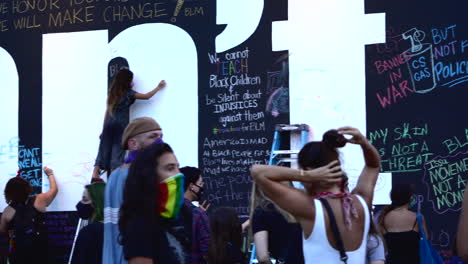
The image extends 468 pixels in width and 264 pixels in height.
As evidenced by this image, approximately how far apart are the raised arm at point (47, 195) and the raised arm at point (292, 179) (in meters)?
5.99

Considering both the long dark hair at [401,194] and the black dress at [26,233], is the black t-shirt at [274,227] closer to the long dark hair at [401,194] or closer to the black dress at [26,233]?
the long dark hair at [401,194]

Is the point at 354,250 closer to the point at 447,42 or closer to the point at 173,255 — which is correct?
the point at 173,255

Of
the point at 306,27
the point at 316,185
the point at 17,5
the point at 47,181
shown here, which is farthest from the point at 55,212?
the point at 316,185

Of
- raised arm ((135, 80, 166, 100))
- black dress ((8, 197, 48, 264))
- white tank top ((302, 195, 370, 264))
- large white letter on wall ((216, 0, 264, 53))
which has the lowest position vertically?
black dress ((8, 197, 48, 264))

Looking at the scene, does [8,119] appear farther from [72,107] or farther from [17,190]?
[17,190]

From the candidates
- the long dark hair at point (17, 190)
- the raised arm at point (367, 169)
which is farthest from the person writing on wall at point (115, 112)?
the raised arm at point (367, 169)

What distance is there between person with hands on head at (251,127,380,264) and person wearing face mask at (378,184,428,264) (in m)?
2.82

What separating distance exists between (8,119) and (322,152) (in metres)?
7.78

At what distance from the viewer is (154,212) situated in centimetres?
394

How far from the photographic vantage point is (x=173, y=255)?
399 cm

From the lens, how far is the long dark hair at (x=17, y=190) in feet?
30.7

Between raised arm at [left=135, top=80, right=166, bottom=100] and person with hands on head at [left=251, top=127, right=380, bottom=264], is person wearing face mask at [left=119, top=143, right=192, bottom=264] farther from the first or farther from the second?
raised arm at [left=135, top=80, right=166, bottom=100]

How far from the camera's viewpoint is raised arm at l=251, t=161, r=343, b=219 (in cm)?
423

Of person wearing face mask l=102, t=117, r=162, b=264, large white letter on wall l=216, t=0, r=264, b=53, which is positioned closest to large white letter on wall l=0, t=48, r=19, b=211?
large white letter on wall l=216, t=0, r=264, b=53
